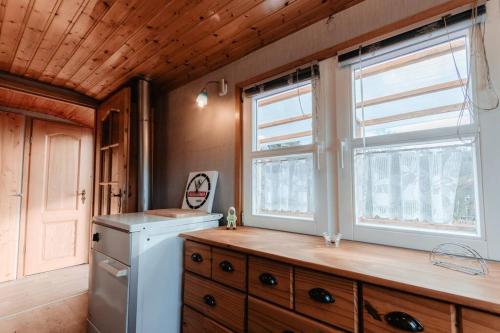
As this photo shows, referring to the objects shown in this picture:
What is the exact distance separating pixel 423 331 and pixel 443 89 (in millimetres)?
1029

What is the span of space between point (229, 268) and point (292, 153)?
825mm

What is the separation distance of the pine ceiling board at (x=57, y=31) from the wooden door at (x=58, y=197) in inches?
50.6

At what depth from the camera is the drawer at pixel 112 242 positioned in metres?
1.46

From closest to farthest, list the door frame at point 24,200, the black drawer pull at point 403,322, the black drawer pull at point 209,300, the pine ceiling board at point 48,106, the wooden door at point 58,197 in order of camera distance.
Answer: the black drawer pull at point 403,322 → the black drawer pull at point 209,300 → the pine ceiling board at point 48,106 → the door frame at point 24,200 → the wooden door at point 58,197

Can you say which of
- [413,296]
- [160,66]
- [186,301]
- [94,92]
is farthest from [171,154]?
[413,296]

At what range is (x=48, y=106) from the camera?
308 centimetres

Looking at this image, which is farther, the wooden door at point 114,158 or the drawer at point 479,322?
the wooden door at point 114,158

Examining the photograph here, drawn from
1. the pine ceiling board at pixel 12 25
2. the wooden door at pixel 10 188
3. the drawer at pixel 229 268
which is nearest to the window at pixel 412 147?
the drawer at pixel 229 268

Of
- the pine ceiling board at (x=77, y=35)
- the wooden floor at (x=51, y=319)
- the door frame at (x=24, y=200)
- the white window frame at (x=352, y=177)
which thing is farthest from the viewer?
the door frame at (x=24, y=200)

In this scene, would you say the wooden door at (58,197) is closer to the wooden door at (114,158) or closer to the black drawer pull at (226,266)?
the wooden door at (114,158)

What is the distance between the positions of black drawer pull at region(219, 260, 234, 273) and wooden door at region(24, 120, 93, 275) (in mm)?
3014

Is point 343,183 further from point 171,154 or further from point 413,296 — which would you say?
point 171,154

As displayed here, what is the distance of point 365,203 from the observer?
4.50ft

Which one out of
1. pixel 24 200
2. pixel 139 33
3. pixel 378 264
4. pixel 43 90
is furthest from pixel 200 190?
pixel 24 200
